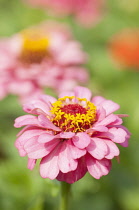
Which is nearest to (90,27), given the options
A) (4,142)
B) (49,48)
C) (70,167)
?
(49,48)

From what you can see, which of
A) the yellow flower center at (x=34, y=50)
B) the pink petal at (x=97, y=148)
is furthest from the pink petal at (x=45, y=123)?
the yellow flower center at (x=34, y=50)

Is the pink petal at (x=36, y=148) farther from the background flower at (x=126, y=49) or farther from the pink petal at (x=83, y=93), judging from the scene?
the background flower at (x=126, y=49)

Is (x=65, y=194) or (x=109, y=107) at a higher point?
(x=109, y=107)

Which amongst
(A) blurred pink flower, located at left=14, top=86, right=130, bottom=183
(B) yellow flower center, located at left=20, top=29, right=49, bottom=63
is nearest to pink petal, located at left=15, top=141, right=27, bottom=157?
(A) blurred pink flower, located at left=14, top=86, right=130, bottom=183

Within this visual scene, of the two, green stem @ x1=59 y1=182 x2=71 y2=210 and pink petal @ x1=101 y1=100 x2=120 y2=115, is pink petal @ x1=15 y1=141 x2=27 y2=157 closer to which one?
green stem @ x1=59 y1=182 x2=71 y2=210

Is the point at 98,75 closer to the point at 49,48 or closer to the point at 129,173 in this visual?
the point at 49,48

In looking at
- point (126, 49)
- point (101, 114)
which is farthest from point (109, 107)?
point (126, 49)

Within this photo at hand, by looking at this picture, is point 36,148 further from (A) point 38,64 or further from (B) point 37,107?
(A) point 38,64
